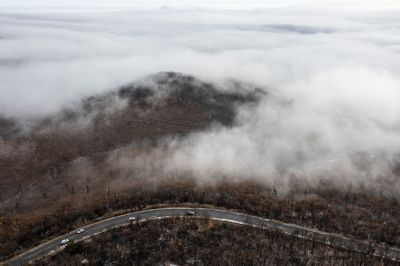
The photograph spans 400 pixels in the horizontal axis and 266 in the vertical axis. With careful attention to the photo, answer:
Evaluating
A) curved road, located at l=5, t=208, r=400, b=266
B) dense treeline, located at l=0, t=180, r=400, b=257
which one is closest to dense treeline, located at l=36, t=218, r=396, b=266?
curved road, located at l=5, t=208, r=400, b=266

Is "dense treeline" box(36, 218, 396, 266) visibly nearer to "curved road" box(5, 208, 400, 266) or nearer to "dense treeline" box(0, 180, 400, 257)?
"curved road" box(5, 208, 400, 266)

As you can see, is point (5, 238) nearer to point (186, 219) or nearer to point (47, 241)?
point (47, 241)

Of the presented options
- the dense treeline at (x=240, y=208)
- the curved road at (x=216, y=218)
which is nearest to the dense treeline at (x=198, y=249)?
the curved road at (x=216, y=218)

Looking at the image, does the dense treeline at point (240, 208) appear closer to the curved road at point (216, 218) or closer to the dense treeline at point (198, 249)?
the curved road at point (216, 218)

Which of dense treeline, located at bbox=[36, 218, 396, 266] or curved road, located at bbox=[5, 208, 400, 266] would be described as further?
curved road, located at bbox=[5, 208, 400, 266]

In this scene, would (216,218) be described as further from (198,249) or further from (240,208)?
(198,249)
